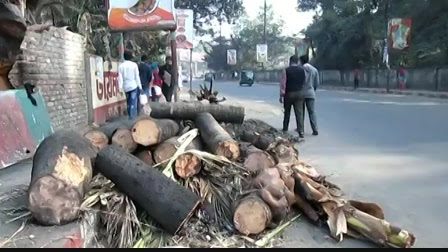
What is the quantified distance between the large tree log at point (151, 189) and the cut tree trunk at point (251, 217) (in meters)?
0.38

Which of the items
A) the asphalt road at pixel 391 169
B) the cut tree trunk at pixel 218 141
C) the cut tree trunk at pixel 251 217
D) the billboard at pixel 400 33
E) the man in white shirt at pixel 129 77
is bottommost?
the asphalt road at pixel 391 169

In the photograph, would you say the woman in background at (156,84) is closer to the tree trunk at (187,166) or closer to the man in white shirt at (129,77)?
the man in white shirt at (129,77)

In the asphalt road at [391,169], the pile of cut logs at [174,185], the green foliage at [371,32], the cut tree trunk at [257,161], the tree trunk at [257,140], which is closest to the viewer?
the pile of cut logs at [174,185]

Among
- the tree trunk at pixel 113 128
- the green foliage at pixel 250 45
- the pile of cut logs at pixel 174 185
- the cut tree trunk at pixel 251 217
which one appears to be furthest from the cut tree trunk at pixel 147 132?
the green foliage at pixel 250 45

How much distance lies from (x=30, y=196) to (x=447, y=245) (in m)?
3.64

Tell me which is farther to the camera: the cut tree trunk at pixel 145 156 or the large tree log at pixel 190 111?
the large tree log at pixel 190 111

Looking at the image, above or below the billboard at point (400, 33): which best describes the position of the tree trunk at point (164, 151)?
below

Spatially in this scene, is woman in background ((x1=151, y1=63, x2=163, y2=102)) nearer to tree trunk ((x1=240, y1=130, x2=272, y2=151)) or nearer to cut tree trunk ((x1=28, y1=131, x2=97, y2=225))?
tree trunk ((x1=240, y1=130, x2=272, y2=151))

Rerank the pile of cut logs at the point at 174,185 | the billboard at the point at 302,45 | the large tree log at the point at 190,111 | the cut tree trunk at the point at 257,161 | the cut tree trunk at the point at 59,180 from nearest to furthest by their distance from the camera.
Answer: the cut tree trunk at the point at 59,180 < the pile of cut logs at the point at 174,185 < the cut tree trunk at the point at 257,161 < the large tree log at the point at 190,111 < the billboard at the point at 302,45

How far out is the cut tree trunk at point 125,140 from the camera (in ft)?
19.7

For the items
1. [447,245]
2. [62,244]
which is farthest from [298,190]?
[62,244]

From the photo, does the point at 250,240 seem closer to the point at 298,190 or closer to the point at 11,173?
the point at 298,190

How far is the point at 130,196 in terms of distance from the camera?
4.96m


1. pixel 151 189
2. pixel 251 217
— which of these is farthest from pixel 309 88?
pixel 151 189
